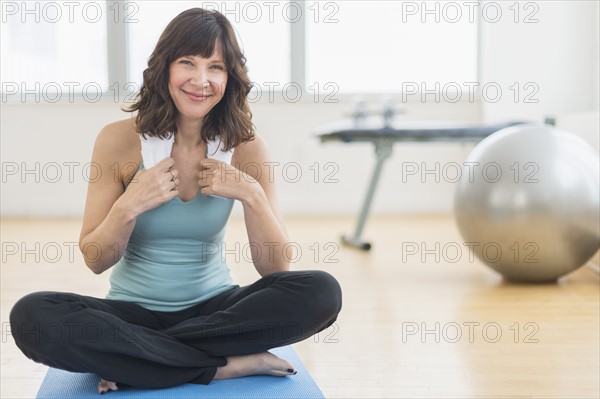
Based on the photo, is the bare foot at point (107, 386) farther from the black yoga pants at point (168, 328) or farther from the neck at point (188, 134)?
the neck at point (188, 134)

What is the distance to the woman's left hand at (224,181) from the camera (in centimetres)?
178

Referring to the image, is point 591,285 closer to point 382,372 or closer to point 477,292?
point 477,292

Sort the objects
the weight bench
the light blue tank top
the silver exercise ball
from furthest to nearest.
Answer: the weight bench
the silver exercise ball
the light blue tank top

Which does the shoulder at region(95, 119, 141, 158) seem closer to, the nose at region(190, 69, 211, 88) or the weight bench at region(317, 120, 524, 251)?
the nose at region(190, 69, 211, 88)

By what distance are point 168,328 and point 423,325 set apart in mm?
1178

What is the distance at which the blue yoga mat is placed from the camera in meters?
1.64

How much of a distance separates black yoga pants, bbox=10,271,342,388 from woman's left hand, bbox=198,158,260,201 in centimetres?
20

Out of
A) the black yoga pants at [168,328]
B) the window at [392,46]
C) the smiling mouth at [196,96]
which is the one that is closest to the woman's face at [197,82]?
the smiling mouth at [196,96]

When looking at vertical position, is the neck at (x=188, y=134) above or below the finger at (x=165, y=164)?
above

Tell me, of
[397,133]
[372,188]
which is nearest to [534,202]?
[397,133]

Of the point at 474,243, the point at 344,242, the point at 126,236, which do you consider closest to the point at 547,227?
the point at 474,243

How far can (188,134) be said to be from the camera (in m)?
1.88

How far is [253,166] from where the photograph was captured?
191cm

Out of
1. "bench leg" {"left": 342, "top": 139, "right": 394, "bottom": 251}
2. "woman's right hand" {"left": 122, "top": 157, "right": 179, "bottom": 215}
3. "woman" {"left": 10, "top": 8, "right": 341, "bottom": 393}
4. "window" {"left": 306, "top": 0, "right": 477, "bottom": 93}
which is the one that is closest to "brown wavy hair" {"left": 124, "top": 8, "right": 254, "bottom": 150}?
"woman" {"left": 10, "top": 8, "right": 341, "bottom": 393}
